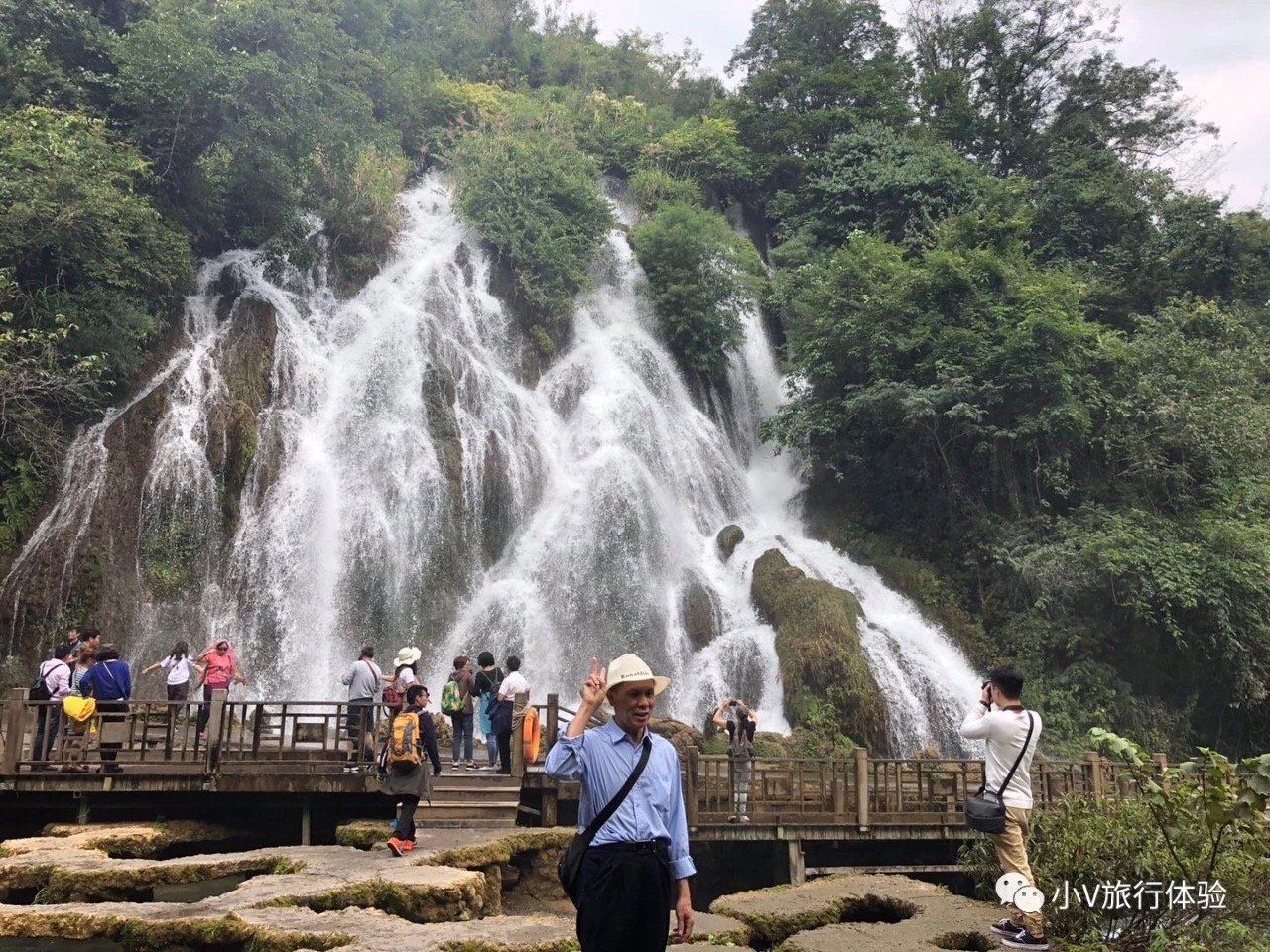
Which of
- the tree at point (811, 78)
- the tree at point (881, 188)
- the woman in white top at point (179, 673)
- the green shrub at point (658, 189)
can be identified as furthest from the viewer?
the tree at point (811, 78)

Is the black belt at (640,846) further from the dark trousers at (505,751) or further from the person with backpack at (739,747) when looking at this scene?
the dark trousers at (505,751)

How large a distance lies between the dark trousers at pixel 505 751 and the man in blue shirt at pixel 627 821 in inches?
301

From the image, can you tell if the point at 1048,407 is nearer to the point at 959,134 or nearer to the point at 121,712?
the point at 959,134

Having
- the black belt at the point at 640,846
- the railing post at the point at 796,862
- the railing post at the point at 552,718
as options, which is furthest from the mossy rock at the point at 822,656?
the black belt at the point at 640,846

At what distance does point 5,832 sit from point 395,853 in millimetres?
5586

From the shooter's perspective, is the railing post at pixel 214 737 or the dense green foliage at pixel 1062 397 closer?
the railing post at pixel 214 737

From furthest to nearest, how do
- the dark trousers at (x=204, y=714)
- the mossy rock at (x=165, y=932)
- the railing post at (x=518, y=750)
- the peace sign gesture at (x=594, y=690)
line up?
the railing post at (x=518, y=750), the dark trousers at (x=204, y=714), the mossy rock at (x=165, y=932), the peace sign gesture at (x=594, y=690)

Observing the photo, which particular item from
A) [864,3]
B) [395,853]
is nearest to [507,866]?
[395,853]

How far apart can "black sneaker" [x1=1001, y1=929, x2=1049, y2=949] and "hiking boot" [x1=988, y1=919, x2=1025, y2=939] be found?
27 mm

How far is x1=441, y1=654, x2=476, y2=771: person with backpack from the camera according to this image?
38.8 feet

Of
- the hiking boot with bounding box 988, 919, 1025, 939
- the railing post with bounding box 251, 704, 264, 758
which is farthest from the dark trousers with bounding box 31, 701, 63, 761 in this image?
the hiking boot with bounding box 988, 919, 1025, 939

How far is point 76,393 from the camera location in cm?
1809

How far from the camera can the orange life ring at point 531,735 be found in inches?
433

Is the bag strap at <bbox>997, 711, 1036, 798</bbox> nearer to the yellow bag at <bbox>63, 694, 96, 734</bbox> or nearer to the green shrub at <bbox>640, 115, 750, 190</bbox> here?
the yellow bag at <bbox>63, 694, 96, 734</bbox>
